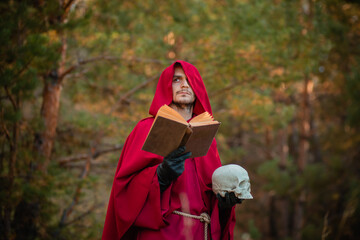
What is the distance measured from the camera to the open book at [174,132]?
209 cm

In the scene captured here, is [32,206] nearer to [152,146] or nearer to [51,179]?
[51,179]

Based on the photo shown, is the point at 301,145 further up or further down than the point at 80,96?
further down

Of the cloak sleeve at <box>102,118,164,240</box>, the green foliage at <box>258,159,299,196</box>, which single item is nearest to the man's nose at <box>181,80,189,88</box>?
the cloak sleeve at <box>102,118,164,240</box>

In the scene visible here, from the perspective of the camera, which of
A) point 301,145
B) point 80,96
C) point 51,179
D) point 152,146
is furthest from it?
point 301,145

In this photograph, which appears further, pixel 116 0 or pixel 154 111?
pixel 116 0

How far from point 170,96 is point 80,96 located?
602 cm

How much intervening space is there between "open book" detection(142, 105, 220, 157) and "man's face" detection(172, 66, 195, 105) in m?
0.47

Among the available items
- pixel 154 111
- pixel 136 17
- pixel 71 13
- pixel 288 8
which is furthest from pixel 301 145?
pixel 154 111

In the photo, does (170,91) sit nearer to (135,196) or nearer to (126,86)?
(135,196)

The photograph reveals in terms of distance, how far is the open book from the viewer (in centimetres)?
209

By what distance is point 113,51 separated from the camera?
666cm

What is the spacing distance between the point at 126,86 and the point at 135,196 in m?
6.16

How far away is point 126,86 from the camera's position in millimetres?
8336

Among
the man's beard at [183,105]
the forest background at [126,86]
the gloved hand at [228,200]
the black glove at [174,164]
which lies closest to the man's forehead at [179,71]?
the man's beard at [183,105]
